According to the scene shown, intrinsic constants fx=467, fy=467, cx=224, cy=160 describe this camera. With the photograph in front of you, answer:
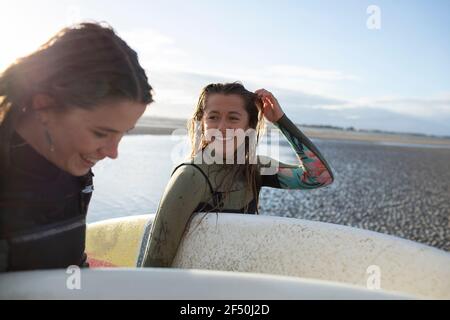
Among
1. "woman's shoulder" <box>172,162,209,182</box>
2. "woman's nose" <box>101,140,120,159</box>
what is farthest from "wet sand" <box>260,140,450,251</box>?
"woman's nose" <box>101,140,120,159</box>

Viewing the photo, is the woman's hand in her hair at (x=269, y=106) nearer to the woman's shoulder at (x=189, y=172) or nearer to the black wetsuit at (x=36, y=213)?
the woman's shoulder at (x=189, y=172)

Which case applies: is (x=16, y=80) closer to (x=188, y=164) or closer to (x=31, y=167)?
(x=31, y=167)

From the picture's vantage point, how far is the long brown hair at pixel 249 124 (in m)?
2.49

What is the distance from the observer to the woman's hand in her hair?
262cm

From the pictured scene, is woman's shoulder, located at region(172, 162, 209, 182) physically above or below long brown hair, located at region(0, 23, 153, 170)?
below

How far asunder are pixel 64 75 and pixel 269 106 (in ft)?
4.88

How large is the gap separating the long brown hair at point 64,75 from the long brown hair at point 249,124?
1077 mm

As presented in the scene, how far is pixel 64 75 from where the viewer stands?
136 centimetres

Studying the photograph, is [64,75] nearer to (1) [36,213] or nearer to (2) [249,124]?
(1) [36,213]

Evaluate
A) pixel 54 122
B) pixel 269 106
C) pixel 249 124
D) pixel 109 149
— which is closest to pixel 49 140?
pixel 54 122

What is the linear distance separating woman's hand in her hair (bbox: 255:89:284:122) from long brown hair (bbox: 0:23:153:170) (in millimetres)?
1312

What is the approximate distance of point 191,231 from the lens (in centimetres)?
238

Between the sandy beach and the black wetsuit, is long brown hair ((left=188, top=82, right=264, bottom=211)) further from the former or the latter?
the sandy beach
